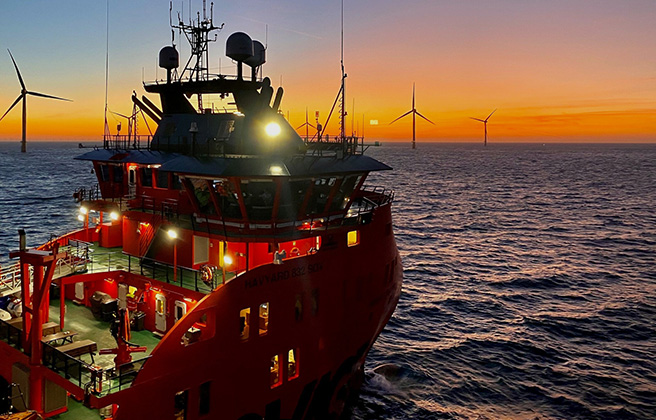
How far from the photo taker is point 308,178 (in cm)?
2566

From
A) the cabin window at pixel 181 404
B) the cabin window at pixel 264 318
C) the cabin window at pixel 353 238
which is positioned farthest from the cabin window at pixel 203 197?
the cabin window at pixel 181 404

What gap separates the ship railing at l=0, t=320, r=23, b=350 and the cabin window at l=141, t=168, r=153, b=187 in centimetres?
1114

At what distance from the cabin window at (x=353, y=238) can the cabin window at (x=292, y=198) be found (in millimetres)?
3510

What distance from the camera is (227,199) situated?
26.0 m

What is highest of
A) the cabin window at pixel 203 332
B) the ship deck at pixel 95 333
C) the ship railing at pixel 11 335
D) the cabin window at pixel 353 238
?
the cabin window at pixel 353 238

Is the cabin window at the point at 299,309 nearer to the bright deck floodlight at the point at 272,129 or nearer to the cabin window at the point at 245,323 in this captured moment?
the cabin window at the point at 245,323

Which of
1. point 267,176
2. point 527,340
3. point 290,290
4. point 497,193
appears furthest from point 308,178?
point 497,193

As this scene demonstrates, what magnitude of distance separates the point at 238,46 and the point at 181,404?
20.4 meters

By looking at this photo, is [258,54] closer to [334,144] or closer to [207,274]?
[334,144]

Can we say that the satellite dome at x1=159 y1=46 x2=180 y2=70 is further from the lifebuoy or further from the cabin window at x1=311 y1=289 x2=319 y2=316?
the cabin window at x1=311 y1=289 x2=319 y2=316

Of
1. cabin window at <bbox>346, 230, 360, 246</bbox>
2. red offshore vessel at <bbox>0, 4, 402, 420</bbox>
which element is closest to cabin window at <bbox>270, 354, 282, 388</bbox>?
red offshore vessel at <bbox>0, 4, 402, 420</bbox>

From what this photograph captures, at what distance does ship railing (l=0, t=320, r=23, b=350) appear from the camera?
74.4ft

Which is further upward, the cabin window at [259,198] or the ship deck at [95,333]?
the cabin window at [259,198]

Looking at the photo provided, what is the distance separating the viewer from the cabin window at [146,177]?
31.3 meters
